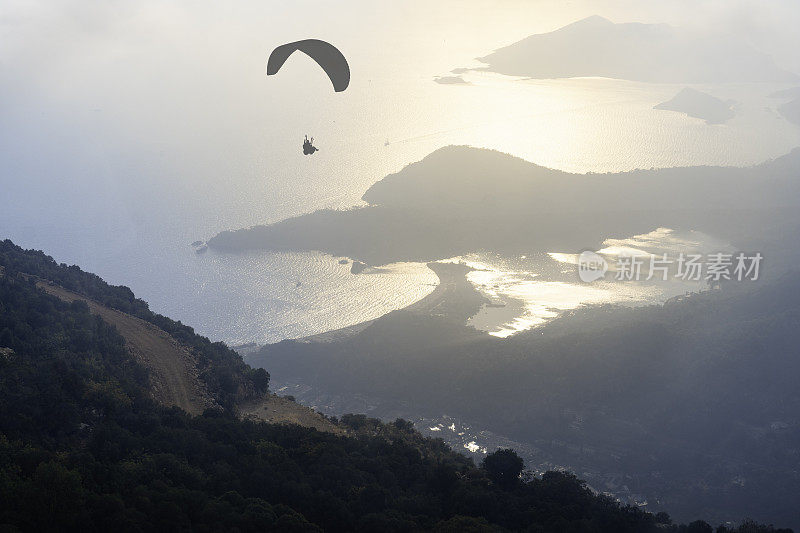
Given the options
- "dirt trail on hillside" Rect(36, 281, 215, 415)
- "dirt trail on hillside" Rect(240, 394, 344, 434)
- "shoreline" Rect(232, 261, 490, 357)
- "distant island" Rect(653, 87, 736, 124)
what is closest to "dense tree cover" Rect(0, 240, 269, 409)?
"dirt trail on hillside" Rect(36, 281, 215, 415)

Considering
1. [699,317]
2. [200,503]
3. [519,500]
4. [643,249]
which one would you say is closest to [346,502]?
[200,503]

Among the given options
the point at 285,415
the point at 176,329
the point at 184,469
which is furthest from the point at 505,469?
the point at 176,329

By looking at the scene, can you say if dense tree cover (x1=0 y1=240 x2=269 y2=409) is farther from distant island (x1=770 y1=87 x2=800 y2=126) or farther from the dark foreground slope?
distant island (x1=770 y1=87 x2=800 y2=126)

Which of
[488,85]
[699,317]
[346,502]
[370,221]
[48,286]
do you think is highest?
[488,85]

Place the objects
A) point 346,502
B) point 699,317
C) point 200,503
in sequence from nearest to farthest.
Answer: point 200,503 → point 346,502 → point 699,317

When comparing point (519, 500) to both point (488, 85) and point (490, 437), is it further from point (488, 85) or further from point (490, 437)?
point (488, 85)
